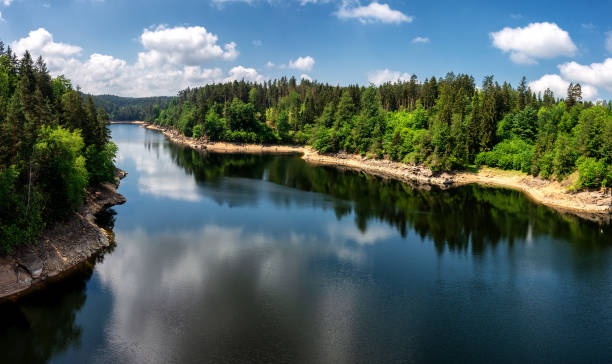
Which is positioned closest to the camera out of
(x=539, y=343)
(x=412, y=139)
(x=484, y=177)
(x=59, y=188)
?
(x=539, y=343)

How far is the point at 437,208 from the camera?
170 feet

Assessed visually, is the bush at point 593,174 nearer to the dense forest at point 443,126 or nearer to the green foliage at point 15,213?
the dense forest at point 443,126

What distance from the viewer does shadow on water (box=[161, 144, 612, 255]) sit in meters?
40.2

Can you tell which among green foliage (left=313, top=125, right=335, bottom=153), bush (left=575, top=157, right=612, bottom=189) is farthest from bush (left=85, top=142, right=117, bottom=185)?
bush (left=575, top=157, right=612, bottom=189)

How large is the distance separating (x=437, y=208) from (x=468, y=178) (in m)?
27.3

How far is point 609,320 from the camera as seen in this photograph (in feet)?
78.3

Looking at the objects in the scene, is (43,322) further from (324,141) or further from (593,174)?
(324,141)

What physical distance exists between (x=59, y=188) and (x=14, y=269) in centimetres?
715

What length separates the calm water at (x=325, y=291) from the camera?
20047 mm

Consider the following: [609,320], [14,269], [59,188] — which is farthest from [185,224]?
[609,320]

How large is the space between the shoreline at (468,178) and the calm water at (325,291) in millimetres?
7959

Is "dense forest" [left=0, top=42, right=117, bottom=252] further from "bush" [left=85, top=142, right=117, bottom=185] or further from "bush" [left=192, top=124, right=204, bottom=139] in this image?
"bush" [left=192, top=124, right=204, bottom=139]

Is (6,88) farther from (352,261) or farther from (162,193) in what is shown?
(352,261)

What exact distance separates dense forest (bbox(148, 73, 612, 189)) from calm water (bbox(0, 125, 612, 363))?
17.0 m
